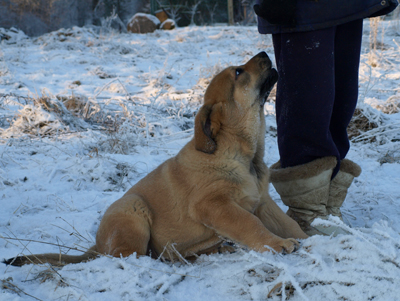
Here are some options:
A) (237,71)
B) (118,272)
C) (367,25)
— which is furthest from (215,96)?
(367,25)

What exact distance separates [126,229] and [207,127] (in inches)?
30.3

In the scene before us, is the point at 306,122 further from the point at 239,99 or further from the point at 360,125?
the point at 360,125

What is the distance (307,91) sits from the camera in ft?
7.81

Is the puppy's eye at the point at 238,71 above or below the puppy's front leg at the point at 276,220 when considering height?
above

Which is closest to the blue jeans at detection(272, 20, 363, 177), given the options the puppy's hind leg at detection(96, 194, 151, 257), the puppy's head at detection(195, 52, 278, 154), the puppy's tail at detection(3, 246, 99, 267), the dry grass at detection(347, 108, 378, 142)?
the puppy's head at detection(195, 52, 278, 154)

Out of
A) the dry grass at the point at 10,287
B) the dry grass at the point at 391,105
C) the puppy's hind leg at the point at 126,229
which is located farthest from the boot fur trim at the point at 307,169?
the dry grass at the point at 391,105

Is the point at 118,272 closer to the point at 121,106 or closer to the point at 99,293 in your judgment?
the point at 99,293

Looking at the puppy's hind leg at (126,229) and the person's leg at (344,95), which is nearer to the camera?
the puppy's hind leg at (126,229)

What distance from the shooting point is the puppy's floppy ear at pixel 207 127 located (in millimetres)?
2309

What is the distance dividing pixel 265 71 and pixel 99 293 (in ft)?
5.58

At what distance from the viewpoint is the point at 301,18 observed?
2262mm

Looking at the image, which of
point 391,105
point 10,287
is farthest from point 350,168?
point 391,105

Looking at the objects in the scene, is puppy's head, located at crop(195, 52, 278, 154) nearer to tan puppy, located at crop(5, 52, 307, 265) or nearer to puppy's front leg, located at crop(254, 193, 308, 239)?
tan puppy, located at crop(5, 52, 307, 265)

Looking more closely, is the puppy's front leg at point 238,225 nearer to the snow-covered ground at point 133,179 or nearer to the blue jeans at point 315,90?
the snow-covered ground at point 133,179
